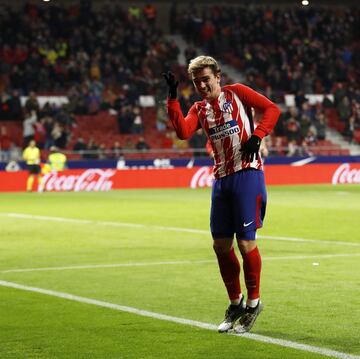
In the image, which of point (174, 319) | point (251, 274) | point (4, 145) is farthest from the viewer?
point (4, 145)

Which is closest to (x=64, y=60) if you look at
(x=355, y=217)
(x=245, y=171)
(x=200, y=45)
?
(x=200, y=45)

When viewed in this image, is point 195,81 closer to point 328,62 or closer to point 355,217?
point 355,217

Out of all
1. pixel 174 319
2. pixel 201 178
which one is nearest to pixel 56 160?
pixel 201 178

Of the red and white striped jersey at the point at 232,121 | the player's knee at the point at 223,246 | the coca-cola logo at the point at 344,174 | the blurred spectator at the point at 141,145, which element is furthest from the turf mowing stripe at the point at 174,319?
the coca-cola logo at the point at 344,174

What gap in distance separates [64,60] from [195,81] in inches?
1225

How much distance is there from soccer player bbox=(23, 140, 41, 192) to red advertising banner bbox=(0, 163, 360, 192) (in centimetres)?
40

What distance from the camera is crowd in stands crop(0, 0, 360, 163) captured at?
3703 centimetres

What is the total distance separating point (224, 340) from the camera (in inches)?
319

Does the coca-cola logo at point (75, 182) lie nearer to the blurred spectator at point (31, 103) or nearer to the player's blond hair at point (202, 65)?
the blurred spectator at point (31, 103)

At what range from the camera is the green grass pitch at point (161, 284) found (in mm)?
7953

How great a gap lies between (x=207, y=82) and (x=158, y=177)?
89.4 ft

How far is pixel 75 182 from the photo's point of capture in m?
34.4

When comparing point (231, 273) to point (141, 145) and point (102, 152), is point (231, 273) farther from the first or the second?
point (141, 145)

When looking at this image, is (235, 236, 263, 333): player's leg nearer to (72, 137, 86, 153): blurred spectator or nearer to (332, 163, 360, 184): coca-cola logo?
(72, 137, 86, 153): blurred spectator
